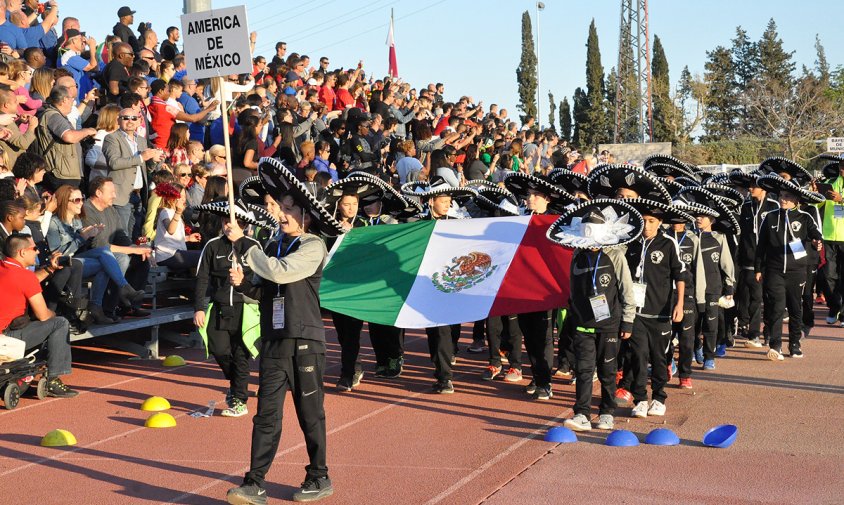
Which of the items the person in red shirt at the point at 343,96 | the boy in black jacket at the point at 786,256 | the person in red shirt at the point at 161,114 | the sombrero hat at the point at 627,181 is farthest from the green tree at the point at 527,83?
the sombrero hat at the point at 627,181

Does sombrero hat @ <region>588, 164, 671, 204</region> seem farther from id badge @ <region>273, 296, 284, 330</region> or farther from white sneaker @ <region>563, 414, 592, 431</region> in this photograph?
id badge @ <region>273, 296, 284, 330</region>

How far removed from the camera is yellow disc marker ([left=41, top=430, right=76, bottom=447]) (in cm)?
841

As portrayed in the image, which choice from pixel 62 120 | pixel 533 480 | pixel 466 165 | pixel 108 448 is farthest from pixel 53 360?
pixel 466 165

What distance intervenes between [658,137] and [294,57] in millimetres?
38115

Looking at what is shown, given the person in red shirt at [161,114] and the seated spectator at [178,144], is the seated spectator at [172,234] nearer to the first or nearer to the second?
the seated spectator at [178,144]

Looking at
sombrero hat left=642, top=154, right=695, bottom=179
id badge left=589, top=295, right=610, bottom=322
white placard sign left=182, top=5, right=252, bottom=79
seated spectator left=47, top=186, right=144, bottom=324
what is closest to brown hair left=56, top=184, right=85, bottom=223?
seated spectator left=47, top=186, right=144, bottom=324

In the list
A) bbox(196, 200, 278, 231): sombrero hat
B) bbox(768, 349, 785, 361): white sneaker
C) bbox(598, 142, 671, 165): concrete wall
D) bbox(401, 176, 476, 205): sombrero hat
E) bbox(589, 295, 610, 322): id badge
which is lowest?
bbox(768, 349, 785, 361): white sneaker

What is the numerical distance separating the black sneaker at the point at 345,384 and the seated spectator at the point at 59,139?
4390mm

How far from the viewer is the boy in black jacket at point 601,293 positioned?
893 centimetres

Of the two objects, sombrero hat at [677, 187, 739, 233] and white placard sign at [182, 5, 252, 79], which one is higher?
white placard sign at [182, 5, 252, 79]

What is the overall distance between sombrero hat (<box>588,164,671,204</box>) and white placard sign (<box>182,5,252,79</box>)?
3.84 m

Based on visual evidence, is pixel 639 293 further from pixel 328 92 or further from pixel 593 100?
pixel 593 100

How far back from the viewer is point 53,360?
400 inches

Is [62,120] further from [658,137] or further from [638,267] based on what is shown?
[658,137]
